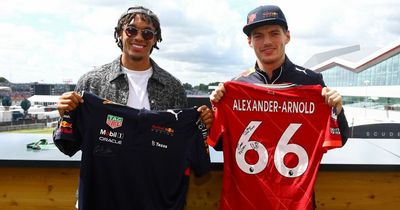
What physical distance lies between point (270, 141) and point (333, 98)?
1.73 ft

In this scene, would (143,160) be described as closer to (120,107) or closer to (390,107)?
(120,107)

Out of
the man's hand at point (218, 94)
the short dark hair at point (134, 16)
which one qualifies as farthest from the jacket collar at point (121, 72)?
the man's hand at point (218, 94)

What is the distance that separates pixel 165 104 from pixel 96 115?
0.47 m

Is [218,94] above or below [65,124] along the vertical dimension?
above

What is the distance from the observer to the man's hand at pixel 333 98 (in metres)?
2.42

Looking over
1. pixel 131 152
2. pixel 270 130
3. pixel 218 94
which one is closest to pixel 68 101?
pixel 131 152

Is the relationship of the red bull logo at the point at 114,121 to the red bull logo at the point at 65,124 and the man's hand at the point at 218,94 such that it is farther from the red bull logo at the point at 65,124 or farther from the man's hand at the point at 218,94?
the man's hand at the point at 218,94

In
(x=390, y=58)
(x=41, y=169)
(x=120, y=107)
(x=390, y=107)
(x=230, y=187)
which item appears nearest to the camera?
(x=120, y=107)

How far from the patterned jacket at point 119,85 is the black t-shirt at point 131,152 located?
9cm

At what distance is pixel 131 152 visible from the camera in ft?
8.20

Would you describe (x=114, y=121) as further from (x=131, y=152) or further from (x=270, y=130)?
Result: (x=270, y=130)

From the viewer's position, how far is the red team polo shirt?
8.38ft

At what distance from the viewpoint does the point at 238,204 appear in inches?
101

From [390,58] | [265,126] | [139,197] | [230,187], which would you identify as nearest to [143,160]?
[139,197]
